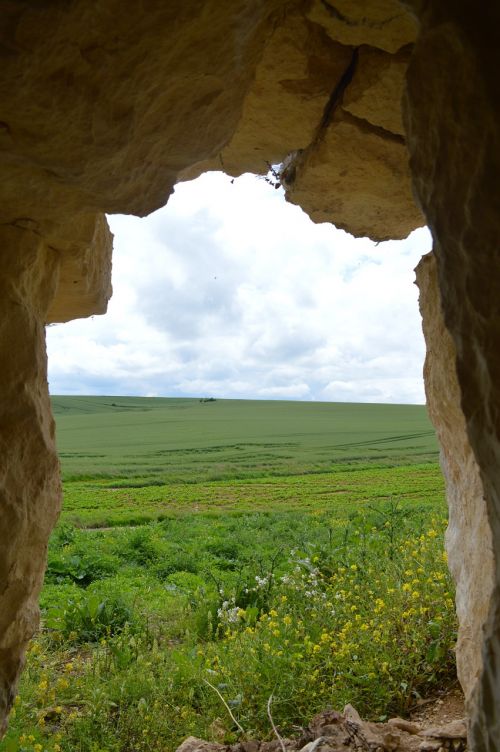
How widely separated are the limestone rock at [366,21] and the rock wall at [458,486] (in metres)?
1.21

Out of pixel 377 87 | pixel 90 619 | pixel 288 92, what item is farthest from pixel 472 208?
pixel 90 619

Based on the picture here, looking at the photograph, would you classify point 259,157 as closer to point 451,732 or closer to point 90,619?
point 451,732

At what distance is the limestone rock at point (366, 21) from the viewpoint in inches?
85.9

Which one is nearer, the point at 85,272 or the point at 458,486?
the point at 85,272

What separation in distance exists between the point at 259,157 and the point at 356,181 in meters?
0.51

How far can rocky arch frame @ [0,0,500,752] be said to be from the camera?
1517 mm

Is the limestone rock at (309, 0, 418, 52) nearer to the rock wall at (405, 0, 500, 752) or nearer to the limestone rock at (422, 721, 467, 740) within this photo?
the rock wall at (405, 0, 500, 752)

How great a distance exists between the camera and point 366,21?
7.35 ft

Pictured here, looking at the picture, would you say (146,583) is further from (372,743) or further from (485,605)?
(485,605)

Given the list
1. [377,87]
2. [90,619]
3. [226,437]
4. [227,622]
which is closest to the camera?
[377,87]

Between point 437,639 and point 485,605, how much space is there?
174 cm

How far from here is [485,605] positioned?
2.74 metres

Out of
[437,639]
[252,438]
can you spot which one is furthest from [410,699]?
[252,438]

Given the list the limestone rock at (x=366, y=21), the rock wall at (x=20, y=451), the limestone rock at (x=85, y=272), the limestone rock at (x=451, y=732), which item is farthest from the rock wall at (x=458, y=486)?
the rock wall at (x=20, y=451)
